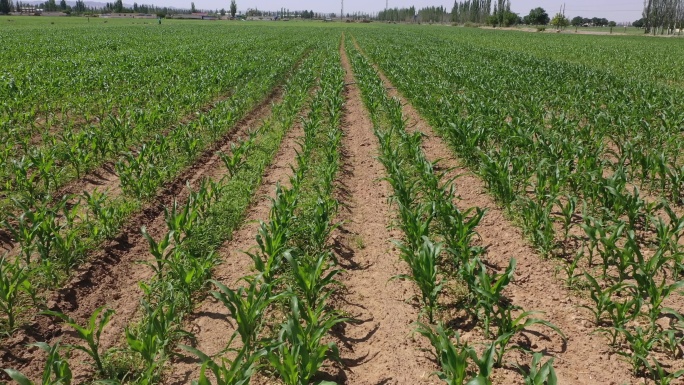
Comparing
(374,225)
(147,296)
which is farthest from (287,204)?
(147,296)

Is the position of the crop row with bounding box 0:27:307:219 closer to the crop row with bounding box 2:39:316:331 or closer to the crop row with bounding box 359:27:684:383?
the crop row with bounding box 2:39:316:331

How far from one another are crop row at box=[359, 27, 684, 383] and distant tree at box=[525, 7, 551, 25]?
100118mm

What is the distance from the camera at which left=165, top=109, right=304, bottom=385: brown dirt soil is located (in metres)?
3.56

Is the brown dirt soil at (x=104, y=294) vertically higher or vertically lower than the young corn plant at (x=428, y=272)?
lower

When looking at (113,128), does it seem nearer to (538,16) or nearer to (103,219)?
(103,219)

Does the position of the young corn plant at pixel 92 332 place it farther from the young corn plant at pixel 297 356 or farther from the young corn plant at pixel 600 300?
the young corn plant at pixel 600 300

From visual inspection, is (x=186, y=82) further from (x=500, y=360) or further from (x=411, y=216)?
(x=500, y=360)

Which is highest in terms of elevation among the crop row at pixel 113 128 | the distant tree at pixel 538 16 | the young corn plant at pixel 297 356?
the distant tree at pixel 538 16

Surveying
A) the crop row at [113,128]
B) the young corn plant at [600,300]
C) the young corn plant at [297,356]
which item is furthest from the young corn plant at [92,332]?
the young corn plant at [600,300]

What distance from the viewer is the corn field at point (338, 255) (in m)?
3.47

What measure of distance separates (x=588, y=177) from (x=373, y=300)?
3976 millimetres

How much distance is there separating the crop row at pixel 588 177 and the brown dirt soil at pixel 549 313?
0.13 m

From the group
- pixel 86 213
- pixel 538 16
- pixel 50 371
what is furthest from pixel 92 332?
pixel 538 16

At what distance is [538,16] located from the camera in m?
105
